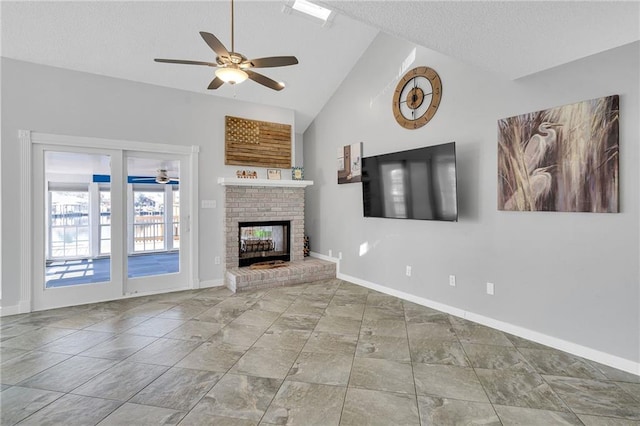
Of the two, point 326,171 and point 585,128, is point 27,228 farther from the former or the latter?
point 585,128

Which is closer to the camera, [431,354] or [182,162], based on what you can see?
[431,354]

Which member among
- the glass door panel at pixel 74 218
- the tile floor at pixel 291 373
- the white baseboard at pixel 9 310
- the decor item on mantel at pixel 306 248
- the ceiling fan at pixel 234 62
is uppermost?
the ceiling fan at pixel 234 62

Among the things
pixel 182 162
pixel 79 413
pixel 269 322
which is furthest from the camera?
pixel 182 162

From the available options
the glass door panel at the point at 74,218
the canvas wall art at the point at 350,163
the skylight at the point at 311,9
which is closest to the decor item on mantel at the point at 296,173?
the canvas wall art at the point at 350,163

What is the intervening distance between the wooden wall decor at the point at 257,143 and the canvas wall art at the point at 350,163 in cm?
102

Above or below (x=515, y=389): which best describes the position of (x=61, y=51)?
above

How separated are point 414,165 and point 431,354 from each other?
221cm

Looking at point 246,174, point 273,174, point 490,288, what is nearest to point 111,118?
point 246,174

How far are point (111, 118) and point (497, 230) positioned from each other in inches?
202

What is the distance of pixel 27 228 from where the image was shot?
12.4 feet

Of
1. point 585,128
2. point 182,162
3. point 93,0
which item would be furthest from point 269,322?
point 93,0

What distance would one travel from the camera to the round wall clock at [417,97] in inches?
154

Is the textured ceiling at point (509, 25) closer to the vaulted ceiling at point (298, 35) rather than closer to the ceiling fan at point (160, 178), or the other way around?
the vaulted ceiling at point (298, 35)

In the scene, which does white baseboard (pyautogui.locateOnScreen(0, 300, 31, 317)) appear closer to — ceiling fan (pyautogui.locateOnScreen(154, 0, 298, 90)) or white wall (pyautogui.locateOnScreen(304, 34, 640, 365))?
ceiling fan (pyautogui.locateOnScreen(154, 0, 298, 90))
